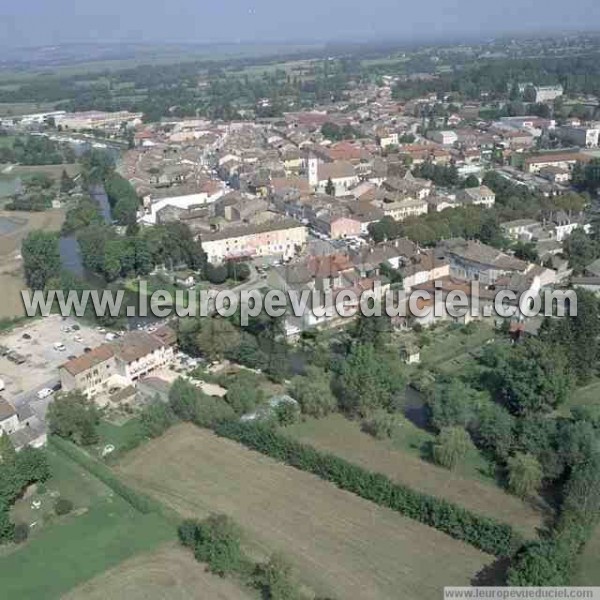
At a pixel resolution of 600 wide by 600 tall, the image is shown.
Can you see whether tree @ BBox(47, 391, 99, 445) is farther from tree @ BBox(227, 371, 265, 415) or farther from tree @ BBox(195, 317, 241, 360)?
tree @ BBox(195, 317, 241, 360)

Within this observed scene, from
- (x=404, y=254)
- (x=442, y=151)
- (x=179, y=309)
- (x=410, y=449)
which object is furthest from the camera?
(x=442, y=151)

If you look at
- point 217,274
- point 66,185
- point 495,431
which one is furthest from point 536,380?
point 66,185

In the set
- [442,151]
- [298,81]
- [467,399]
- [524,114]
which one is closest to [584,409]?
[467,399]

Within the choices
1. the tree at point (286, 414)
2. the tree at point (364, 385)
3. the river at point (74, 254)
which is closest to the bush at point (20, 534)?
the tree at point (286, 414)

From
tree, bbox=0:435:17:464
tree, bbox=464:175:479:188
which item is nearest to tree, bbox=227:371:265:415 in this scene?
tree, bbox=0:435:17:464

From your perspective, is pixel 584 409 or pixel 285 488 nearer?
pixel 285 488

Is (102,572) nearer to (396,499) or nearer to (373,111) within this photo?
(396,499)

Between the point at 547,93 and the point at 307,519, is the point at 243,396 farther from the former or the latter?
the point at 547,93
